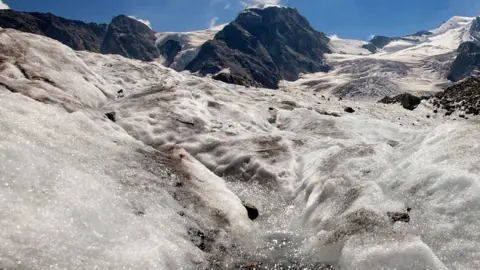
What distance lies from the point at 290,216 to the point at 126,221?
5884mm

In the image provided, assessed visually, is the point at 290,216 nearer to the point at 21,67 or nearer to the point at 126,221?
the point at 126,221

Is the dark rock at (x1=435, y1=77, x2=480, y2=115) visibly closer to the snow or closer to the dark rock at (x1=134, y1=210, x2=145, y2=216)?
the snow

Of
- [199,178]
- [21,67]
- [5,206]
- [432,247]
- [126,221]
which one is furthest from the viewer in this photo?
[21,67]

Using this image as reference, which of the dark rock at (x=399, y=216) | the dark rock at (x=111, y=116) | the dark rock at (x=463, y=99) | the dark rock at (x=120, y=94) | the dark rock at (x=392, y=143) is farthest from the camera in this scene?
the dark rock at (x=463, y=99)

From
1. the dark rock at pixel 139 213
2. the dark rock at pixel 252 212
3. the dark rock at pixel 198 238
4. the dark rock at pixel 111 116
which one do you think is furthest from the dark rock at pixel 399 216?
the dark rock at pixel 111 116

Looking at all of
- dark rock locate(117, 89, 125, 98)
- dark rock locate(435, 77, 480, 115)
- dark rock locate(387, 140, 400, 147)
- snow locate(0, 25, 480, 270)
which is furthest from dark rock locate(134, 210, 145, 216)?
dark rock locate(435, 77, 480, 115)

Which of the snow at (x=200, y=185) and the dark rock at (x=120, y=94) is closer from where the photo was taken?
the snow at (x=200, y=185)

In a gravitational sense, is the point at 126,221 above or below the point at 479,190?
below

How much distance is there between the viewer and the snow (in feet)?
33.6

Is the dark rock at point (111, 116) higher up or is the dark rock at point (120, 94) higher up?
the dark rock at point (120, 94)

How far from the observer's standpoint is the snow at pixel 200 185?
10241 mm

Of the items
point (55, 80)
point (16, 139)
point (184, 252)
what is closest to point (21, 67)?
point (55, 80)

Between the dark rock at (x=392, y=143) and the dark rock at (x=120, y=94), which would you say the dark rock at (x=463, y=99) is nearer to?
the dark rock at (x=392, y=143)

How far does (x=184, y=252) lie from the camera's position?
11.4 metres
